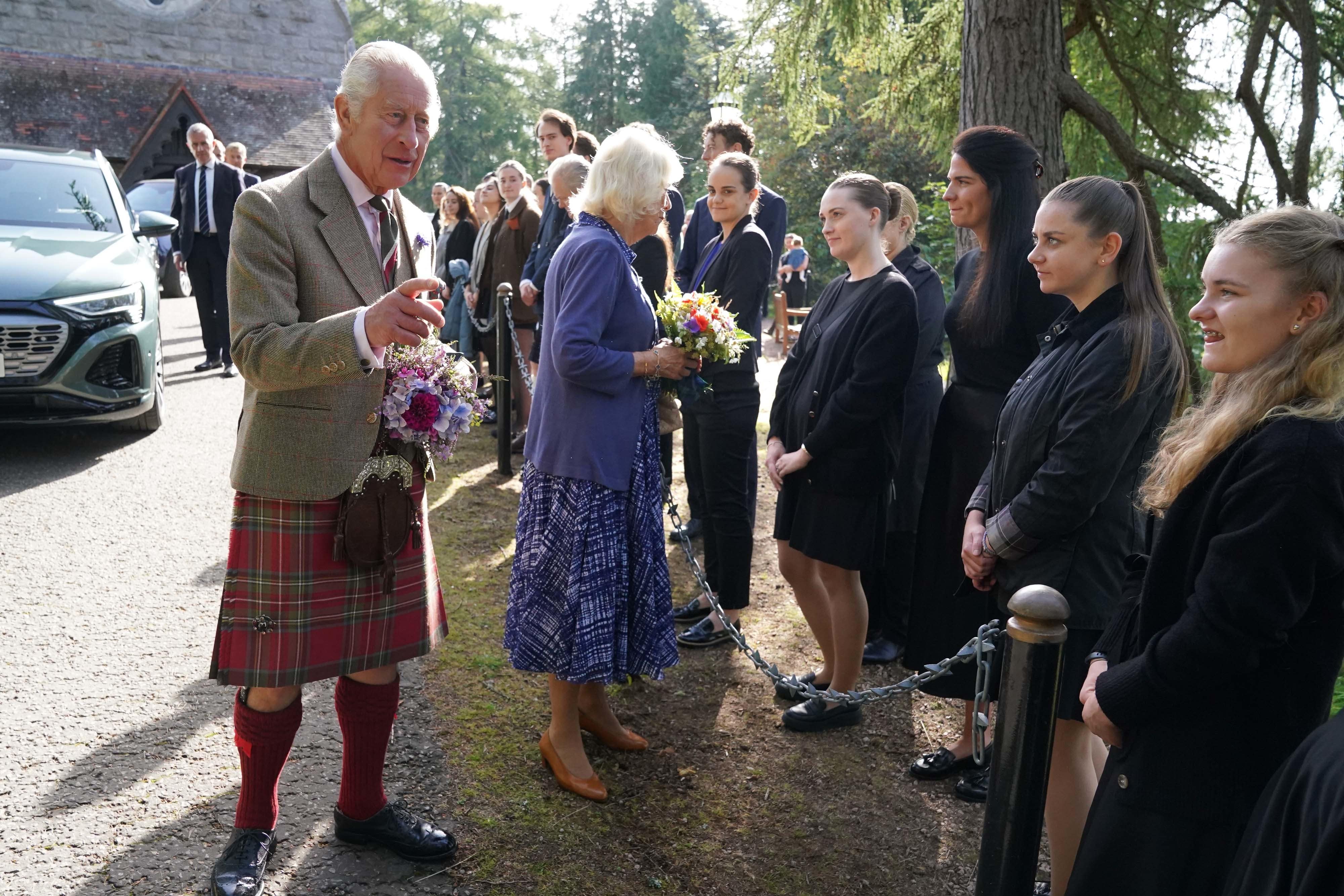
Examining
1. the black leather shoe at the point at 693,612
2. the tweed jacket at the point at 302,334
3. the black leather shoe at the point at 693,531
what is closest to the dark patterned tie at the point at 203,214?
the black leather shoe at the point at 693,531

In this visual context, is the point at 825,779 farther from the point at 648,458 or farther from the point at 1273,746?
the point at 1273,746

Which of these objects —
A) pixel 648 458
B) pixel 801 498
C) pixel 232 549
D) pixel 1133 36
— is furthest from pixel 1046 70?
pixel 232 549

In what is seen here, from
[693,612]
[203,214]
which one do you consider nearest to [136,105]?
[203,214]

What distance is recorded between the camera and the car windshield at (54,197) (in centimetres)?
834

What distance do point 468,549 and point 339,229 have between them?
3.88 metres

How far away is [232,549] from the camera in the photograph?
2.90 meters

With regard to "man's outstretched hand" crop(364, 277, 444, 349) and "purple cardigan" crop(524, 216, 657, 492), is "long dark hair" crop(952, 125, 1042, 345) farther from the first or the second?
"man's outstretched hand" crop(364, 277, 444, 349)

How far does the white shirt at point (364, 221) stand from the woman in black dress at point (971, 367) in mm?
2091

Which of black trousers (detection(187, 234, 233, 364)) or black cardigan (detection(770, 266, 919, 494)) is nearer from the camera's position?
black cardigan (detection(770, 266, 919, 494))

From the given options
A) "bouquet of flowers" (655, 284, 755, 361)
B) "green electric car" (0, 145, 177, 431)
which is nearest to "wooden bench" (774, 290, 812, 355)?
"green electric car" (0, 145, 177, 431)

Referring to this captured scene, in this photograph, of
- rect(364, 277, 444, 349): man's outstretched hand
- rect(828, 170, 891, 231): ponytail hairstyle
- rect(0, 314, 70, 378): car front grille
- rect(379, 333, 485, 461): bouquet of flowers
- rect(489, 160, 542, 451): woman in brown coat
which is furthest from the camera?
rect(489, 160, 542, 451): woman in brown coat

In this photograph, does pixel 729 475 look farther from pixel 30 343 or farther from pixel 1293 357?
pixel 30 343

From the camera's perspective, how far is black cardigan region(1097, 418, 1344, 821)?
75.7 inches

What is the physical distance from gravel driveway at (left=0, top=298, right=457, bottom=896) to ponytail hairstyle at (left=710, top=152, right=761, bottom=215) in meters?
2.94
